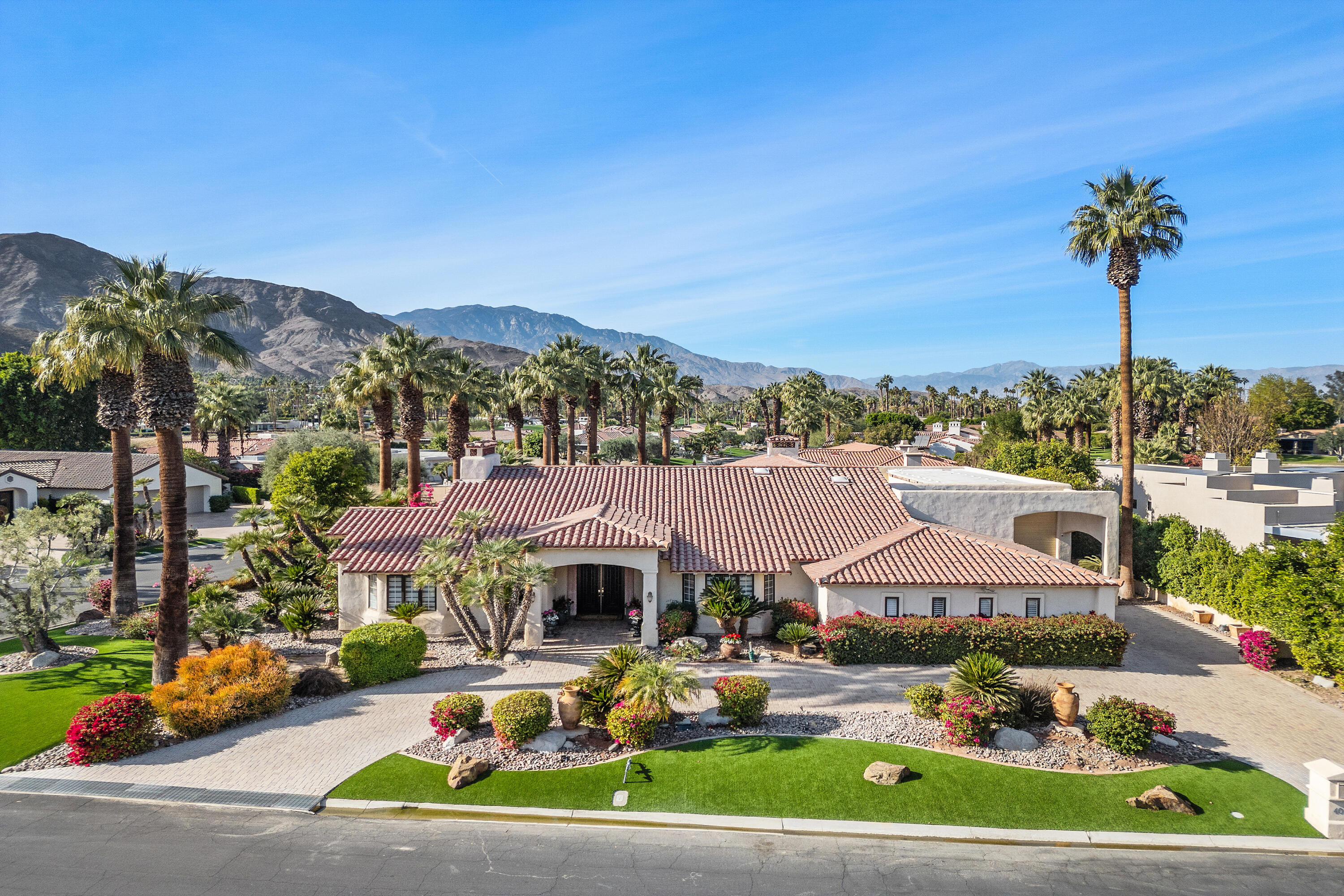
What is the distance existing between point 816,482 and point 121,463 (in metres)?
25.5

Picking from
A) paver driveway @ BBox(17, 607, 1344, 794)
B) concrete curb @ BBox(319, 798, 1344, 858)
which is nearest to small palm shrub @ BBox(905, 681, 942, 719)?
paver driveway @ BBox(17, 607, 1344, 794)

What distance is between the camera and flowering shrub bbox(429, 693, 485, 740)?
606 inches

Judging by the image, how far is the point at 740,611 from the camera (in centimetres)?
2209

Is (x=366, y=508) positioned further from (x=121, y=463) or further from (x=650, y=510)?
(x=650, y=510)

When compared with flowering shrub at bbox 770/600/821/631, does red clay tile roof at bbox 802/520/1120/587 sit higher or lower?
higher

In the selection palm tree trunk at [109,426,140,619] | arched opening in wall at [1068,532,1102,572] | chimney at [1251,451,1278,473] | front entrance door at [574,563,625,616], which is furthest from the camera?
chimney at [1251,451,1278,473]

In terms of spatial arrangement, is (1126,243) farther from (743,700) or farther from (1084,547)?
(743,700)

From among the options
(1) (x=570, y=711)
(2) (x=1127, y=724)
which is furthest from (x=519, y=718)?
(2) (x=1127, y=724)

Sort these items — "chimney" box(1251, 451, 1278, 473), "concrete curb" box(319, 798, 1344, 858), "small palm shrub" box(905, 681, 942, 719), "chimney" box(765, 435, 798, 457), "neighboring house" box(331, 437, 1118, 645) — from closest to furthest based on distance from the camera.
→ "concrete curb" box(319, 798, 1344, 858) < "small palm shrub" box(905, 681, 942, 719) < "neighboring house" box(331, 437, 1118, 645) < "chimney" box(1251, 451, 1278, 473) < "chimney" box(765, 435, 798, 457)

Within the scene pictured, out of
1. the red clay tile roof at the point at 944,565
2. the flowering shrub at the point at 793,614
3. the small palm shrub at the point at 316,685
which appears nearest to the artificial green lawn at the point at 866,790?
the small palm shrub at the point at 316,685

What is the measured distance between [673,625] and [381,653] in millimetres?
8418

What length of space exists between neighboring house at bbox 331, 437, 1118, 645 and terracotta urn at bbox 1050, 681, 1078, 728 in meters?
5.26

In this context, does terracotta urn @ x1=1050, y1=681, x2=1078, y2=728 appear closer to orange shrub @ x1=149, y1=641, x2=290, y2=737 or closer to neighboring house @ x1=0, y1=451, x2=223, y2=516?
orange shrub @ x1=149, y1=641, x2=290, y2=737

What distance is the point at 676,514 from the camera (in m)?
26.1
